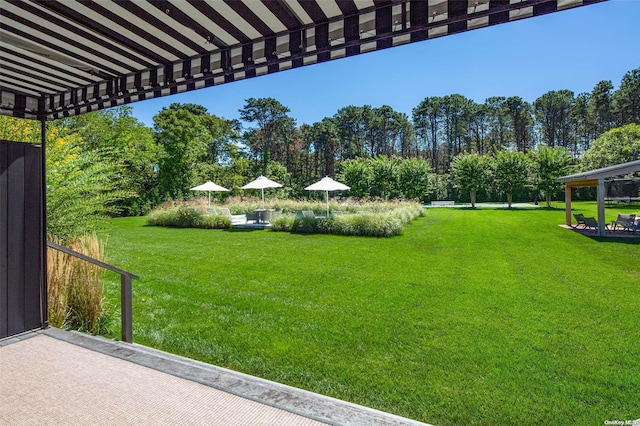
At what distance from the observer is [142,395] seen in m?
2.20

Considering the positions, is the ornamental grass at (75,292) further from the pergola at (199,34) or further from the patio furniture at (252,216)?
the patio furniture at (252,216)

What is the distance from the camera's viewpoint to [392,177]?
24.4 meters

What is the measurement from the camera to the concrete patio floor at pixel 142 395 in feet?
6.43

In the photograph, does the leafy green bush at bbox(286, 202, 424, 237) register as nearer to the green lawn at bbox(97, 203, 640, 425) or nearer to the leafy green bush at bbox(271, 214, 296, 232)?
the leafy green bush at bbox(271, 214, 296, 232)

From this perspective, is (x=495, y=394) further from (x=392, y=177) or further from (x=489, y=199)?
(x=489, y=199)

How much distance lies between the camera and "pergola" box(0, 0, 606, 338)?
2229mm

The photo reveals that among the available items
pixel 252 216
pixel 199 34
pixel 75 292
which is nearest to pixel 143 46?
pixel 199 34

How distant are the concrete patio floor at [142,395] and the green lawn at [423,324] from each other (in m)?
0.59

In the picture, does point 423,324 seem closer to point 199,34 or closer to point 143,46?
point 199,34

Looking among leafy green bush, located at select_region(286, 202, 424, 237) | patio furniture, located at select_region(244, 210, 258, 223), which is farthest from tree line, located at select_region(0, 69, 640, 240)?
leafy green bush, located at select_region(286, 202, 424, 237)

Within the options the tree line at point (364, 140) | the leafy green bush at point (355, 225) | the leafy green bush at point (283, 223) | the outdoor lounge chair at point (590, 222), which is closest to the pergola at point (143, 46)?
the leafy green bush at point (355, 225)

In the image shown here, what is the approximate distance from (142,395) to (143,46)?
271cm

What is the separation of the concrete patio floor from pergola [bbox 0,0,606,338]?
92 centimetres

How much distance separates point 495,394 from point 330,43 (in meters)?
2.98
